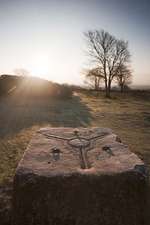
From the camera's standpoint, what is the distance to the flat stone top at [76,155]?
1.75m

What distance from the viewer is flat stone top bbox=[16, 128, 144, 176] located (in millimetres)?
1749

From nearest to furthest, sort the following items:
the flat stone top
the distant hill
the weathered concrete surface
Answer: the weathered concrete surface
the flat stone top
the distant hill

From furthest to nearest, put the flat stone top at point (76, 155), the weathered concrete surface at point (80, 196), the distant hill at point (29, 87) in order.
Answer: the distant hill at point (29, 87) < the flat stone top at point (76, 155) < the weathered concrete surface at point (80, 196)

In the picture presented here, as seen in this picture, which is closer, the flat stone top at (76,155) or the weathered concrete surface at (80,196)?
the weathered concrete surface at (80,196)

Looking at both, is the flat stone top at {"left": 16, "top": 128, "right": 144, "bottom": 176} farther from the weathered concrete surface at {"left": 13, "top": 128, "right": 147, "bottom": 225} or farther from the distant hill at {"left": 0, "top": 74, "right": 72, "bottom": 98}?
the distant hill at {"left": 0, "top": 74, "right": 72, "bottom": 98}

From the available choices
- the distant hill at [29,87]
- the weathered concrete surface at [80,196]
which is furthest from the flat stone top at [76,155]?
the distant hill at [29,87]

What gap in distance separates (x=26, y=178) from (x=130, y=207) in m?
0.93

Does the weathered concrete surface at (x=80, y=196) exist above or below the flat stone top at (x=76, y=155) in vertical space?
below

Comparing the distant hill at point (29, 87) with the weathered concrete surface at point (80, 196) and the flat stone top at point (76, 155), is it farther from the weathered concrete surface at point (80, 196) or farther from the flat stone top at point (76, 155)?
the weathered concrete surface at point (80, 196)

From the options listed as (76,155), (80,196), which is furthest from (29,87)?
(80,196)

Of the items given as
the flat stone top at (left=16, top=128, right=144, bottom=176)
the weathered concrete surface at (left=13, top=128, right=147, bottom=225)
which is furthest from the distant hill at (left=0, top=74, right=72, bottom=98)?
the weathered concrete surface at (left=13, top=128, right=147, bottom=225)

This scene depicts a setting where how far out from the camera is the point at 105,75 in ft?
63.1

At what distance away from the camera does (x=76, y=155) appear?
2.15 metres

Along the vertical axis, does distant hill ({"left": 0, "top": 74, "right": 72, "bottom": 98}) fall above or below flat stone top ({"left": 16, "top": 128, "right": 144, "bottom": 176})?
above
